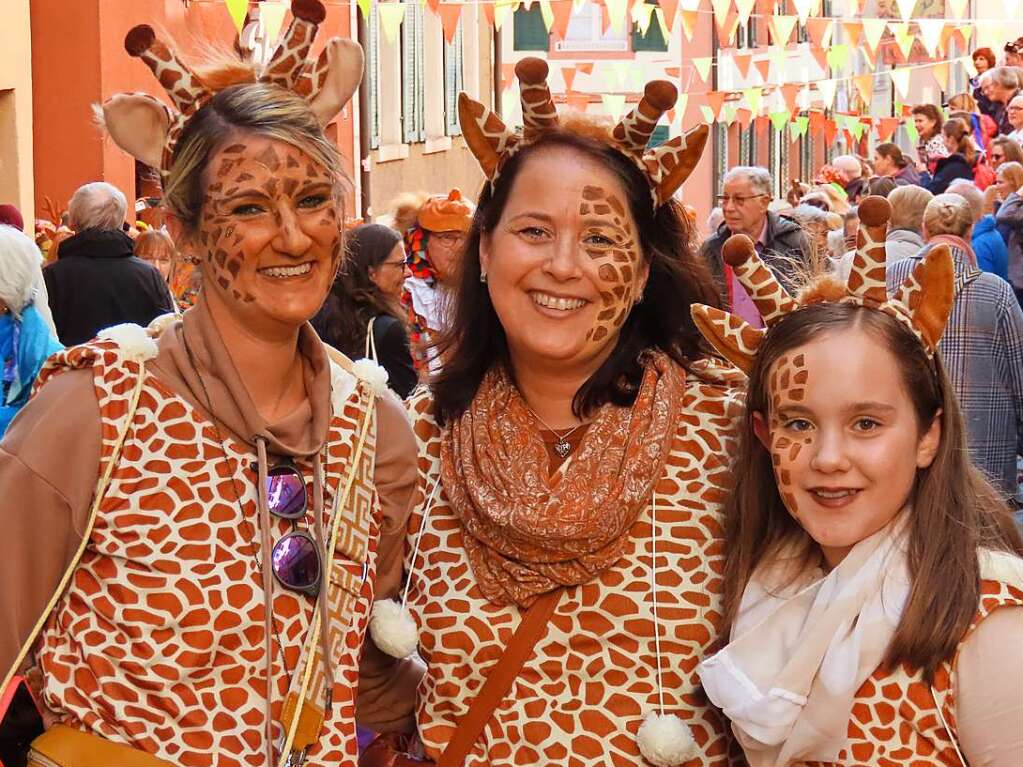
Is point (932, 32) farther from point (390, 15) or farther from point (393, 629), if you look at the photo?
point (393, 629)

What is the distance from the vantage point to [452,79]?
83.8 ft

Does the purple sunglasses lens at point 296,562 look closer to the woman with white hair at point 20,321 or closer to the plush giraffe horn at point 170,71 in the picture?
the plush giraffe horn at point 170,71

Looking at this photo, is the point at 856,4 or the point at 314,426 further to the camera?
the point at 856,4

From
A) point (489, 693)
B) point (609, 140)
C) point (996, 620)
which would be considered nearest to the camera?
point (996, 620)

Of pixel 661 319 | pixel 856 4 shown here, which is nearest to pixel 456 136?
pixel 856 4

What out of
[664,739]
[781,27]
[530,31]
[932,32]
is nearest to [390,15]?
[781,27]

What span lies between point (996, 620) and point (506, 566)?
0.92 m

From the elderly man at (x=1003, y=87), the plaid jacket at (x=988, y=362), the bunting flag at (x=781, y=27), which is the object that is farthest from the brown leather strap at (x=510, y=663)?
the bunting flag at (x=781, y=27)

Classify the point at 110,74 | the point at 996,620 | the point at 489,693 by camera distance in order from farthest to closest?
the point at 110,74, the point at 489,693, the point at 996,620

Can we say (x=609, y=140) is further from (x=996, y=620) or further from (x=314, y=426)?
(x=996, y=620)

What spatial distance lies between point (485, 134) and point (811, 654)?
4.13 feet

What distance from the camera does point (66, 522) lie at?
2.84m

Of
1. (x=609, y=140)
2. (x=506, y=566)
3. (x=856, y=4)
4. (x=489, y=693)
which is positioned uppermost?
(x=856, y=4)

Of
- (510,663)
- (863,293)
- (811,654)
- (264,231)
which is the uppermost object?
(264,231)
